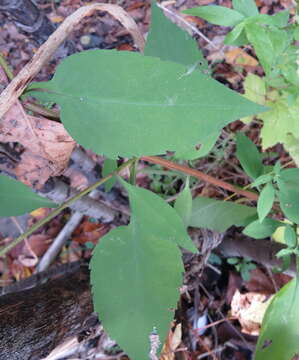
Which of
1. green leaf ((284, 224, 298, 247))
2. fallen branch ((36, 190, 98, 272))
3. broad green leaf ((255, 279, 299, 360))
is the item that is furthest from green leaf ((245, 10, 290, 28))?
fallen branch ((36, 190, 98, 272))

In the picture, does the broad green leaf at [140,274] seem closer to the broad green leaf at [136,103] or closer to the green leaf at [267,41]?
the broad green leaf at [136,103]

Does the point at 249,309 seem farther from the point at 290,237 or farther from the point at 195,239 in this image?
the point at 290,237

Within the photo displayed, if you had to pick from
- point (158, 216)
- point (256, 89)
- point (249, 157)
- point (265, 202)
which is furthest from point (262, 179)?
point (256, 89)

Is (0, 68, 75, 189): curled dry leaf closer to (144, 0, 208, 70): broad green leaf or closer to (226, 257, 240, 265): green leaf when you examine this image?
(144, 0, 208, 70): broad green leaf

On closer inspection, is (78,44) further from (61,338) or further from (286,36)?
A: (61,338)

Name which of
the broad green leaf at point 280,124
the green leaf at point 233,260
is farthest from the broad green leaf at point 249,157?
the green leaf at point 233,260
